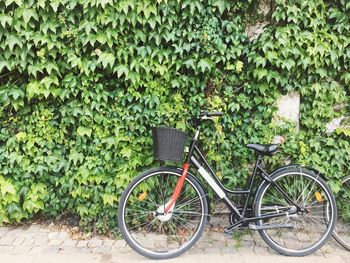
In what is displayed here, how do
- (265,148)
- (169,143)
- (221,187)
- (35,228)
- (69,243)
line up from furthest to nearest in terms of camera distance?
(35,228), (69,243), (221,187), (265,148), (169,143)

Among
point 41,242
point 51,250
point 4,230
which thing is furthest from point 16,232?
point 51,250

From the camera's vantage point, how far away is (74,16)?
4.22 meters

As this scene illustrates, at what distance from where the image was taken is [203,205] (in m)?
4.11

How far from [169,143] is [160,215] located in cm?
74

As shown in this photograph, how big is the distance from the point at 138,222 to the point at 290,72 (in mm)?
2285

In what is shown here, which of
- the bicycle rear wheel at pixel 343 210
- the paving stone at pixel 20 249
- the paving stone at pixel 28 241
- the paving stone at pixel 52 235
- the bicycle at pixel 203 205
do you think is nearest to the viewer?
the bicycle at pixel 203 205

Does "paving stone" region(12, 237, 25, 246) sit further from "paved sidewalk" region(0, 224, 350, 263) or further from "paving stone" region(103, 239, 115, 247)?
"paving stone" region(103, 239, 115, 247)

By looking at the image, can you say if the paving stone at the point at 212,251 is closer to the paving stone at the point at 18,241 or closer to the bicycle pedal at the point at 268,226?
the bicycle pedal at the point at 268,226

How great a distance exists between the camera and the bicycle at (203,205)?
161 inches

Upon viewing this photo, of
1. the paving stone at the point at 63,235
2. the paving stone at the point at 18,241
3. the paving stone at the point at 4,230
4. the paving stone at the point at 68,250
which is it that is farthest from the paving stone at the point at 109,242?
the paving stone at the point at 4,230

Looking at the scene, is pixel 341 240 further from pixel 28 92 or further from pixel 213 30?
pixel 28 92

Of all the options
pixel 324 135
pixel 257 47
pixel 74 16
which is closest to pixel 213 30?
pixel 257 47

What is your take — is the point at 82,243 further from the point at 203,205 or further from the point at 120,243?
the point at 203,205

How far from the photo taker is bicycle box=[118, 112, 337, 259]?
4.08 metres
